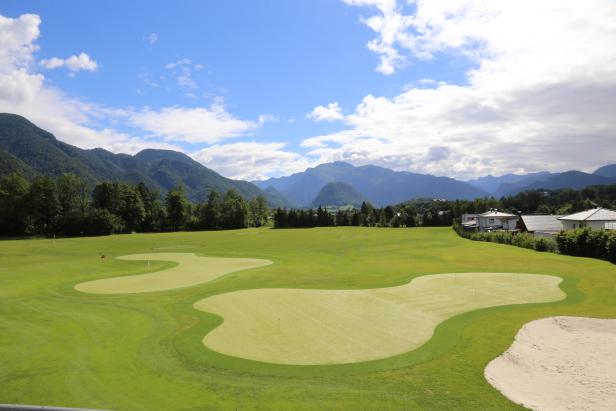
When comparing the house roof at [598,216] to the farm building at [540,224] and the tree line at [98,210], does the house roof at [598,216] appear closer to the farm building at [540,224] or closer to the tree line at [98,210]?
the farm building at [540,224]

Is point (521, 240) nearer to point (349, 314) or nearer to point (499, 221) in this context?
point (499, 221)

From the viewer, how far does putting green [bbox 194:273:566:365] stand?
15.7 m

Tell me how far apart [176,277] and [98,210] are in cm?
7340

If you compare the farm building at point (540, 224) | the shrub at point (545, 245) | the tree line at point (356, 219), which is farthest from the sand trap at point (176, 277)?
the tree line at point (356, 219)

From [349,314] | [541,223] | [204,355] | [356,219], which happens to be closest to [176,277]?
[349,314]

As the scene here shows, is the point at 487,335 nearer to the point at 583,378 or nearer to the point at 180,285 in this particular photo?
the point at 583,378

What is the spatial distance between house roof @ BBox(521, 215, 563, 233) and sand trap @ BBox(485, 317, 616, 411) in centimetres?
6972

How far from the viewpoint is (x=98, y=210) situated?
3853 inches

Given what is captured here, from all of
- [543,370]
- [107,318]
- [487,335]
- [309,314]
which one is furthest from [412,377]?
[107,318]

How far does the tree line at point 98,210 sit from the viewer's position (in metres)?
94.7

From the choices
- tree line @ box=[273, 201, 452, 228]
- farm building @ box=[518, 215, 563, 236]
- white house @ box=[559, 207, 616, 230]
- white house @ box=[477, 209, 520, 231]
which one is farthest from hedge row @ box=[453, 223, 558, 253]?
tree line @ box=[273, 201, 452, 228]

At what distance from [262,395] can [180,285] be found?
22.1 metres

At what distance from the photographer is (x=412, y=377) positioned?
12766 millimetres

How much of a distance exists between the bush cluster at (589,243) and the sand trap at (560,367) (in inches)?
1062
